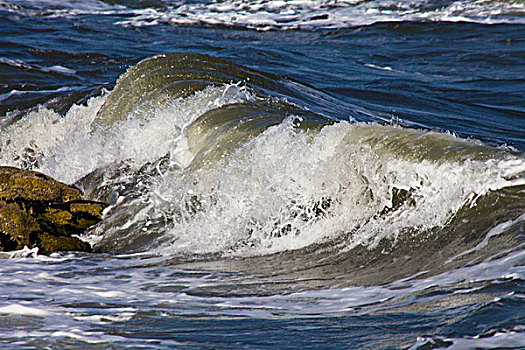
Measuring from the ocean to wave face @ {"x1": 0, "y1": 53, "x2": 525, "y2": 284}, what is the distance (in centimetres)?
2

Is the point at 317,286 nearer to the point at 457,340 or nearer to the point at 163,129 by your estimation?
the point at 457,340

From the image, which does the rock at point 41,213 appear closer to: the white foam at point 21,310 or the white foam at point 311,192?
the white foam at point 311,192

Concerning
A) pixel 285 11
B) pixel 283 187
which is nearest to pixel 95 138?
pixel 283 187

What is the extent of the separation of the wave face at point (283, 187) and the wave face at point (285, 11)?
1145 centimetres

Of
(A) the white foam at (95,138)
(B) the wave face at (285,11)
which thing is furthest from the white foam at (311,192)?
(B) the wave face at (285,11)

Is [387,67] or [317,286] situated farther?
[387,67]

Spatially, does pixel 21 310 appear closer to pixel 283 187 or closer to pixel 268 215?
pixel 268 215

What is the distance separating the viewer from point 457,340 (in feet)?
9.18

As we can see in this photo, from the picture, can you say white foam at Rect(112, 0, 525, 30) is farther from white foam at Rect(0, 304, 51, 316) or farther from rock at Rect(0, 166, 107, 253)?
white foam at Rect(0, 304, 51, 316)

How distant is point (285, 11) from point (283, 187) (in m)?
15.7

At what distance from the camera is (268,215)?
507 centimetres

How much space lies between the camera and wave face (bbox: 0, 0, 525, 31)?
1794 cm

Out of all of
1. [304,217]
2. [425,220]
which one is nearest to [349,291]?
[425,220]

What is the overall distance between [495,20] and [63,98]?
11.8 meters
